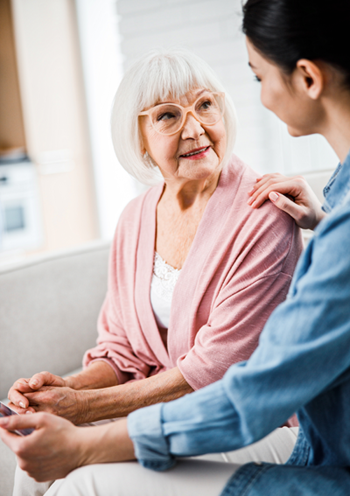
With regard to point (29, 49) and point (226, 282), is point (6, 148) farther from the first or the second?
point (226, 282)

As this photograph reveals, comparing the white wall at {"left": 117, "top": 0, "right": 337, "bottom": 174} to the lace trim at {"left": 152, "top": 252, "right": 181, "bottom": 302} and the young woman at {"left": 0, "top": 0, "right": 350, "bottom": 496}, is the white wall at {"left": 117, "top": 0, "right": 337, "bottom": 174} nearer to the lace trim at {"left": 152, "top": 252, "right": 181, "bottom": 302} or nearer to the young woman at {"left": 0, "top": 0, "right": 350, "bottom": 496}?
the lace trim at {"left": 152, "top": 252, "right": 181, "bottom": 302}

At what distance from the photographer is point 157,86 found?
3.74 ft

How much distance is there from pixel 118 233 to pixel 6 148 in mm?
2738

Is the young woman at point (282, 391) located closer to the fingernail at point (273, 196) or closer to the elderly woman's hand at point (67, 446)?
the elderly woman's hand at point (67, 446)

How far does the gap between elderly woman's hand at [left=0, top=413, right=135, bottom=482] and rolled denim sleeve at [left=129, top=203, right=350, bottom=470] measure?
105mm

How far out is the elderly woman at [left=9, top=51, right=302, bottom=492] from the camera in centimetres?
100

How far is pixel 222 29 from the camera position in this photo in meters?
2.89

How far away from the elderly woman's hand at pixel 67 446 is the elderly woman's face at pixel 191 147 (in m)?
0.61

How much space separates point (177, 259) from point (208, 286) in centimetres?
16

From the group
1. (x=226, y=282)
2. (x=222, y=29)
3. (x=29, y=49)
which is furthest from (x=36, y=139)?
(x=226, y=282)

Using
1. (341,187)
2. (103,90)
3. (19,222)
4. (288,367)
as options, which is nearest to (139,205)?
(341,187)

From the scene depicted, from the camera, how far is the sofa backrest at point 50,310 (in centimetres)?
149

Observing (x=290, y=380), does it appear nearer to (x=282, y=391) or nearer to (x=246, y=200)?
(x=282, y=391)

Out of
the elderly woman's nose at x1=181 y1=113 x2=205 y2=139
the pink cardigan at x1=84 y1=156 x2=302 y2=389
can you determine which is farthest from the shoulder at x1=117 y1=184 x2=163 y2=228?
the elderly woman's nose at x1=181 y1=113 x2=205 y2=139
